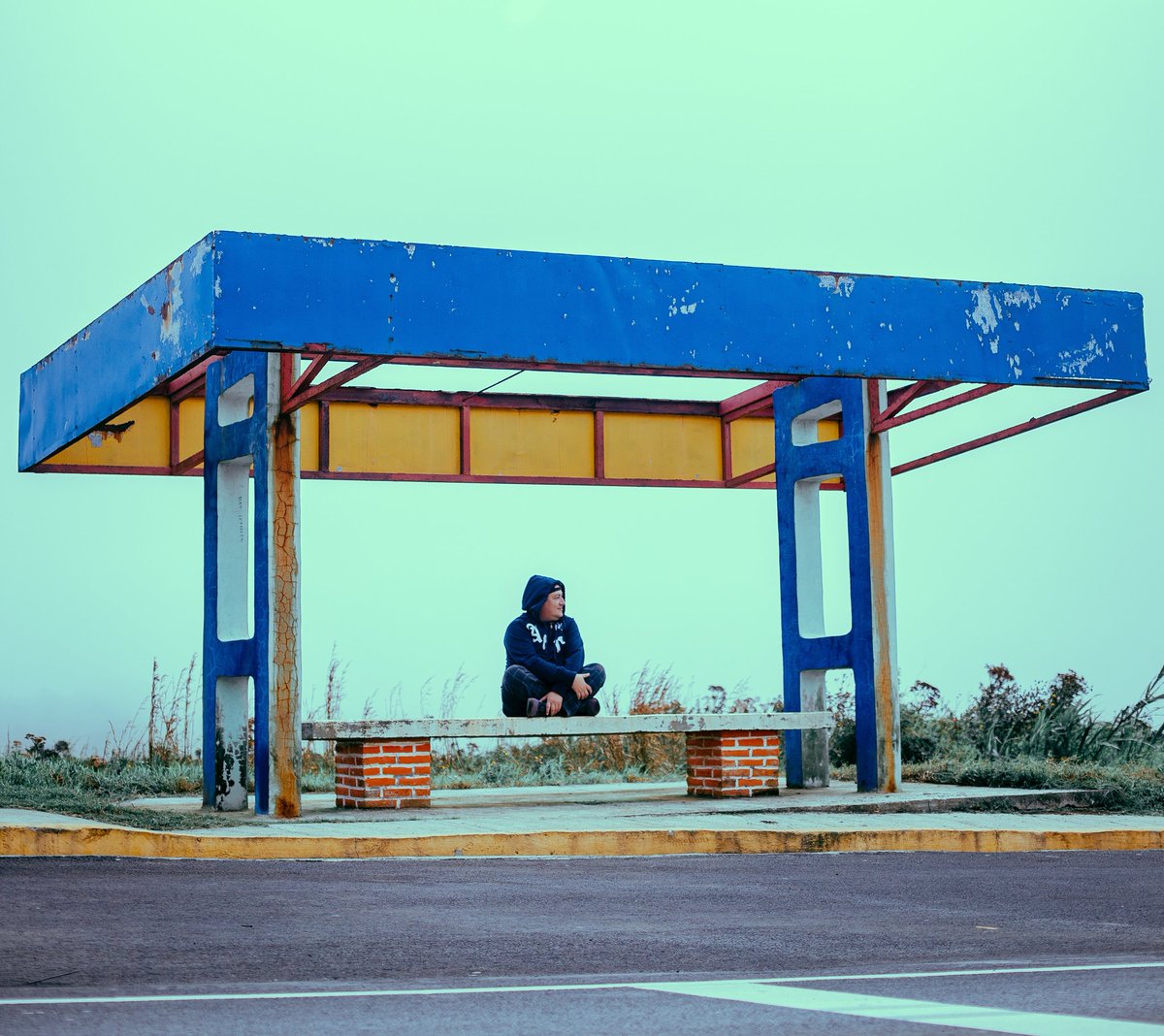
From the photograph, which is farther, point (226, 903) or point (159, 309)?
point (159, 309)

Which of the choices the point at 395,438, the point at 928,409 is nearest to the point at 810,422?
the point at 928,409

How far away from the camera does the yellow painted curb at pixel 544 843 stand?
33.8 ft

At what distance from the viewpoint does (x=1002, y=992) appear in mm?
5656

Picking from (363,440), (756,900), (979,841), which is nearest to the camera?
(756,900)

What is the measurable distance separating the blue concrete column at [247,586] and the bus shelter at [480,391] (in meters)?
0.02

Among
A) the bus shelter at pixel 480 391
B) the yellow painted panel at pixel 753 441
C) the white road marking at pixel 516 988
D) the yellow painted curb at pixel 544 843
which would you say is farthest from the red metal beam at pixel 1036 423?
the white road marking at pixel 516 988

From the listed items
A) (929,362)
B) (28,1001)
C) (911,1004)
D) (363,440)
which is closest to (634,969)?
(911,1004)

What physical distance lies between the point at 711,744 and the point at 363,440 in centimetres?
441

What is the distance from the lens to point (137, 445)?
15633 millimetres

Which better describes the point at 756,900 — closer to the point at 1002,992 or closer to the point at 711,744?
the point at 1002,992

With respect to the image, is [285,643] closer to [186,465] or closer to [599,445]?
[186,465]

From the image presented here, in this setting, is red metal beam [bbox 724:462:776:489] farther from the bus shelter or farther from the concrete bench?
the concrete bench

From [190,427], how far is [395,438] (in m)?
1.83

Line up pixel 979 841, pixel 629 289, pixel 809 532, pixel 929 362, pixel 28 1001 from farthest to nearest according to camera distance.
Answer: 1. pixel 809 532
2. pixel 929 362
3. pixel 629 289
4. pixel 979 841
5. pixel 28 1001
